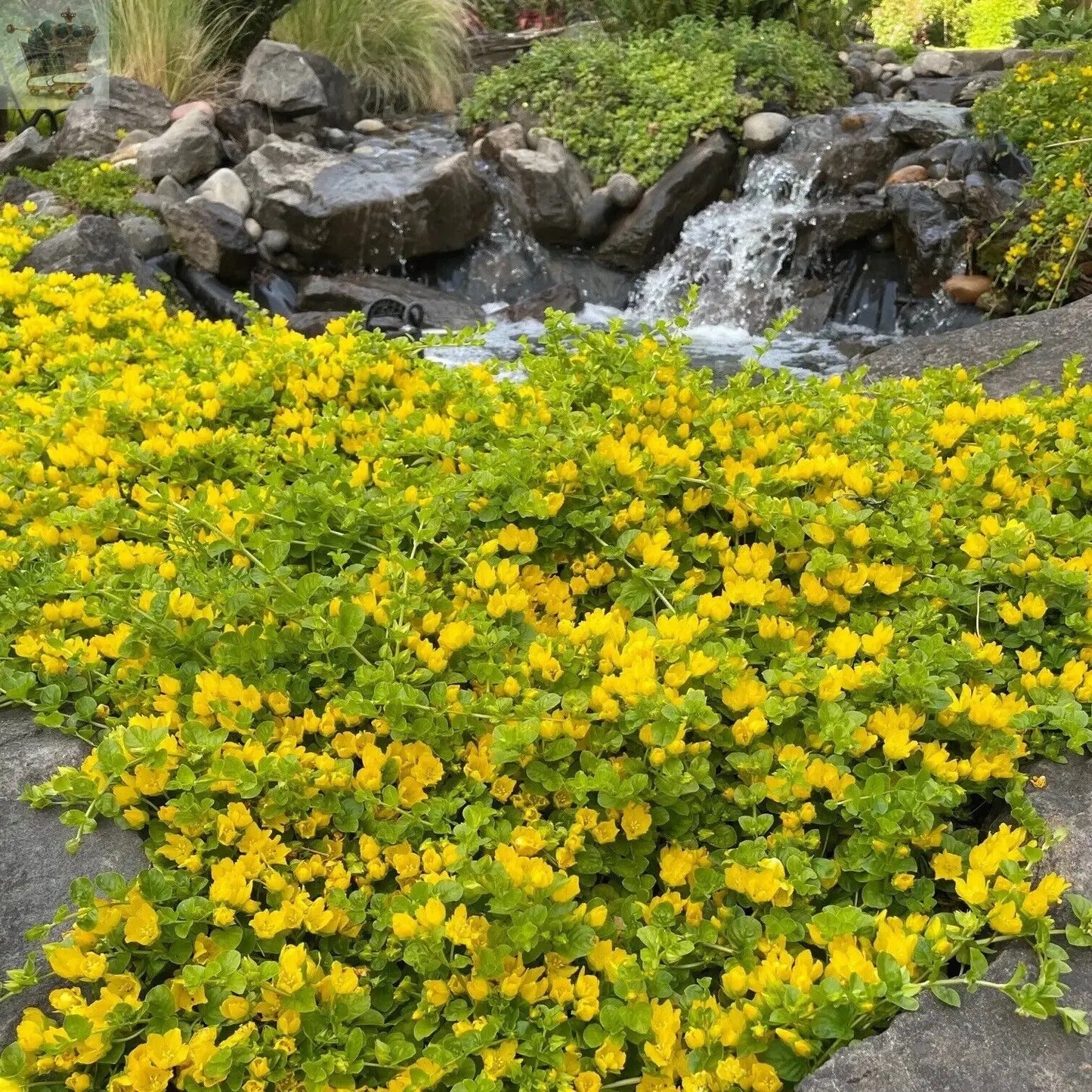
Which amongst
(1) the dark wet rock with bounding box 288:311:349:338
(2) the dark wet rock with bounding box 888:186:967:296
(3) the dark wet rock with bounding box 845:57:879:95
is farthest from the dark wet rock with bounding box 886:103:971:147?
(1) the dark wet rock with bounding box 288:311:349:338

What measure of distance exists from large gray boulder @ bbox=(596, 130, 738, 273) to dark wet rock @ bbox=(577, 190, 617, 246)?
0.09 m

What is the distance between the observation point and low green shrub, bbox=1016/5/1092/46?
35.9 feet

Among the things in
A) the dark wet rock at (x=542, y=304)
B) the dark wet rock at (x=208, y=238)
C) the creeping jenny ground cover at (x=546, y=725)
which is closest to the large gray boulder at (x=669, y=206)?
the dark wet rock at (x=542, y=304)

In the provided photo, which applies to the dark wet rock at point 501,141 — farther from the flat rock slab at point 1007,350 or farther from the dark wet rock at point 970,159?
the flat rock slab at point 1007,350

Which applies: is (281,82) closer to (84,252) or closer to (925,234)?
(84,252)

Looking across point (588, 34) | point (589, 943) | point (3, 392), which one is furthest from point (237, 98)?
point (589, 943)

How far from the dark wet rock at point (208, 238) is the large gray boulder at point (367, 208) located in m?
0.55

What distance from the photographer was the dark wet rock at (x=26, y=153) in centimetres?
918

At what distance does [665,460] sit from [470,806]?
901 mm

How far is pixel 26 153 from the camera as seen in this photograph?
368 inches

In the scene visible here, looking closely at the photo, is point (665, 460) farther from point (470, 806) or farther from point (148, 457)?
point (148, 457)

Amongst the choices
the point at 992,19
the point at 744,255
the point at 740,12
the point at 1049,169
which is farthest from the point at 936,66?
the point at 1049,169

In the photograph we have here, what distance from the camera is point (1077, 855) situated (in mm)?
1453

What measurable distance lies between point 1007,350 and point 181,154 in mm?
8366
